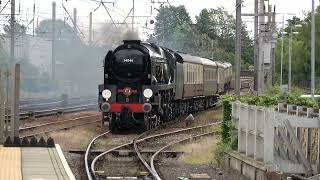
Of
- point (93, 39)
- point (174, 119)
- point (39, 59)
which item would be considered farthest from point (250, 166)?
point (39, 59)

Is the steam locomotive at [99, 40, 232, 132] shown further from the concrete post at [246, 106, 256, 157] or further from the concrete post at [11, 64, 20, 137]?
the concrete post at [246, 106, 256, 157]

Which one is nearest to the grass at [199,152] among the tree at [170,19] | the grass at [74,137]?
the grass at [74,137]

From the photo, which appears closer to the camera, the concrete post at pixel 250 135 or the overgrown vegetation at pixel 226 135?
the concrete post at pixel 250 135

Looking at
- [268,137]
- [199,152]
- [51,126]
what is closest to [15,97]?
[199,152]

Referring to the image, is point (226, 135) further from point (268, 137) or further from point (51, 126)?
point (51, 126)

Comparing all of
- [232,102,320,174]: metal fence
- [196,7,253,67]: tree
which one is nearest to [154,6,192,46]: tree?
[196,7,253,67]: tree

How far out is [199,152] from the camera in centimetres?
1883

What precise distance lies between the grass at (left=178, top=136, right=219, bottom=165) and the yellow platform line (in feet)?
14.9

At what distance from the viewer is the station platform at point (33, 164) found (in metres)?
11.2

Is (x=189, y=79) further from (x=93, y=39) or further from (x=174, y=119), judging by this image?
(x=93, y=39)

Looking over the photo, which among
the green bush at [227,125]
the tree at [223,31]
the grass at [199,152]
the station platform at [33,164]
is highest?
the tree at [223,31]

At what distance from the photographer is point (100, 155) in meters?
16.9

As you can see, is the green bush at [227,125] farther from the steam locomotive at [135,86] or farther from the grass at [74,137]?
the steam locomotive at [135,86]

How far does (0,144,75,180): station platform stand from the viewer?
11.2 m
